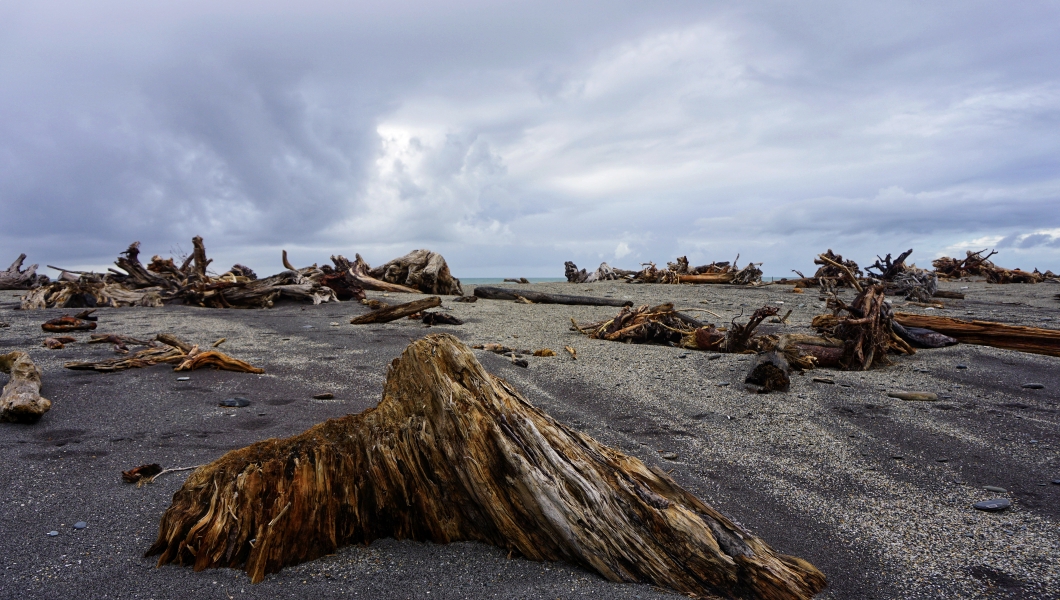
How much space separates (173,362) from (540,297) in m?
8.32

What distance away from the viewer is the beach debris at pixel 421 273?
16.9 meters

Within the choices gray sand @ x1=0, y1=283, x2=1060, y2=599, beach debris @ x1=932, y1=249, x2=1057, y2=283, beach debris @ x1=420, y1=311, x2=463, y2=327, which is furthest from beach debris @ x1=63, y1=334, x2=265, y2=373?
beach debris @ x1=932, y1=249, x2=1057, y2=283

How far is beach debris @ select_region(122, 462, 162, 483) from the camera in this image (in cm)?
346

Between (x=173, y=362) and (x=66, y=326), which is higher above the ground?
(x=66, y=326)

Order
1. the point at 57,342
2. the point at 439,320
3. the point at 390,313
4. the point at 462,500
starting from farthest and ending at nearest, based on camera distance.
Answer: the point at 439,320, the point at 390,313, the point at 57,342, the point at 462,500

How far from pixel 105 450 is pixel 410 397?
8.20 feet

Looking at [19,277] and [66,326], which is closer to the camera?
[66,326]

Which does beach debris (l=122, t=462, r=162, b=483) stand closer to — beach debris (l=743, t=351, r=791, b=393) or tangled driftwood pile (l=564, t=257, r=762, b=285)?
beach debris (l=743, t=351, r=791, b=393)

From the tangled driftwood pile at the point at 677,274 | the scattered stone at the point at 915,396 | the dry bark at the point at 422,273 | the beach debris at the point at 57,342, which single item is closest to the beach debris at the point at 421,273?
the dry bark at the point at 422,273

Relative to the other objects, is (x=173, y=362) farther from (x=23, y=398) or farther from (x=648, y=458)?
(x=648, y=458)

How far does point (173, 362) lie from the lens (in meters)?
6.48

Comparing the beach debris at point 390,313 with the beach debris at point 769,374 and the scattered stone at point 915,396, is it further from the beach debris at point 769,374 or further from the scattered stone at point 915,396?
the scattered stone at point 915,396

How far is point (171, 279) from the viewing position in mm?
15133

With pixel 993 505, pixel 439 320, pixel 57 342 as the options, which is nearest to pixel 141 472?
pixel 993 505
